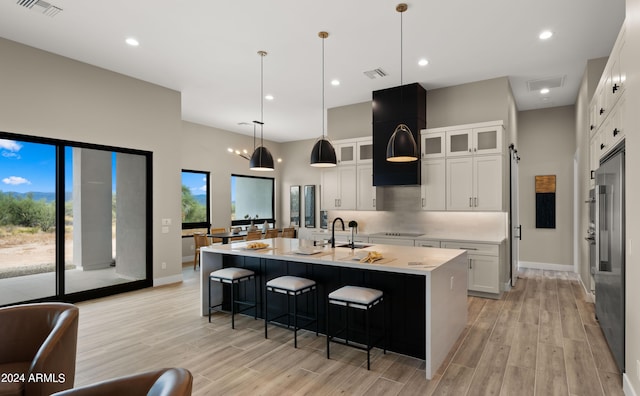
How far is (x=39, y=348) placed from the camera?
2.15 meters

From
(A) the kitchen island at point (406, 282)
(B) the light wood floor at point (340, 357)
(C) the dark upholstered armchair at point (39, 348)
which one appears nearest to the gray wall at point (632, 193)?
(B) the light wood floor at point (340, 357)

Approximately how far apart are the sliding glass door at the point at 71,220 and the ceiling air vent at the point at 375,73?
3.93 m

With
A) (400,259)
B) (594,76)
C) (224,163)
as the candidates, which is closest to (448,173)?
(594,76)

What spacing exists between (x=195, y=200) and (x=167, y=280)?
10.4ft

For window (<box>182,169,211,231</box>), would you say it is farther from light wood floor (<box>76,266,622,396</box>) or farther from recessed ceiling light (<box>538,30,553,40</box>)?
recessed ceiling light (<box>538,30,553,40</box>)

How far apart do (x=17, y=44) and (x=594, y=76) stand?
777cm

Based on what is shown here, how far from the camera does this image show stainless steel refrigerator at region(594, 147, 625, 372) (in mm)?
2789

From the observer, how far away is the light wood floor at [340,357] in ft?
8.95

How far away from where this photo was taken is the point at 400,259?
332 centimetres

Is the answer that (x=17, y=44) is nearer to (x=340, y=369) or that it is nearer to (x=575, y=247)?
(x=340, y=369)

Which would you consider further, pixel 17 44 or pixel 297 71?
pixel 297 71

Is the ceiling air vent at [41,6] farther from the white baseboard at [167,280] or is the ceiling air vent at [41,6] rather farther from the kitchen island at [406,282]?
the white baseboard at [167,280]

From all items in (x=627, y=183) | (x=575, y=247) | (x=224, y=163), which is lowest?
(x=575, y=247)

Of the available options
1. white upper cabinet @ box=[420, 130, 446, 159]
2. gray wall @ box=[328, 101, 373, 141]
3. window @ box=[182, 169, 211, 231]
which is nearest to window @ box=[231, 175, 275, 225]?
Answer: window @ box=[182, 169, 211, 231]
